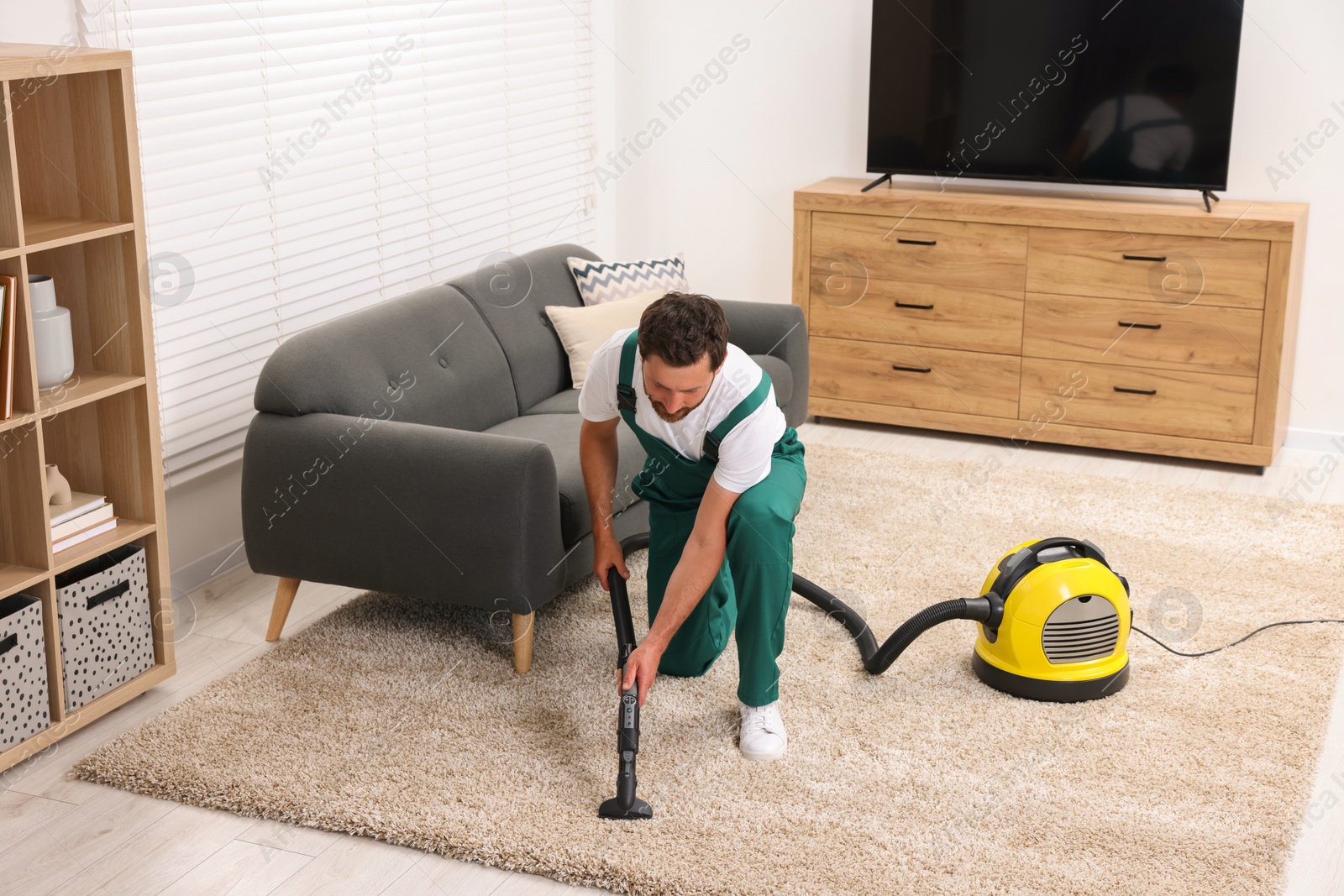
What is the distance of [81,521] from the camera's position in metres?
2.67

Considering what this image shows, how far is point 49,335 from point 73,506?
382 mm

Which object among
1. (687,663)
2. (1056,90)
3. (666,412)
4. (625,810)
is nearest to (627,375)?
(666,412)

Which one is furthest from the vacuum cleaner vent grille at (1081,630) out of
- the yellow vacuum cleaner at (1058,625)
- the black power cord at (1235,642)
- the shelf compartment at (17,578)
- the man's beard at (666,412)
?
the shelf compartment at (17,578)

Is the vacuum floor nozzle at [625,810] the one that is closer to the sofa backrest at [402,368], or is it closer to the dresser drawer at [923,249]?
the sofa backrest at [402,368]

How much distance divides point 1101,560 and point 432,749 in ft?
4.78

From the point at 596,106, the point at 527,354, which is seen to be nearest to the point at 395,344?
the point at 527,354

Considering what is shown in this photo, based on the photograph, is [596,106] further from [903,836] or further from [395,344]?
[903,836]

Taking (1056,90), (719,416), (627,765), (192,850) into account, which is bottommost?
(192,850)

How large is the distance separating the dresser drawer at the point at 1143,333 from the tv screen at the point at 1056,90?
435 mm

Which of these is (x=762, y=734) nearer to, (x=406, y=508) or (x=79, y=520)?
(x=406, y=508)

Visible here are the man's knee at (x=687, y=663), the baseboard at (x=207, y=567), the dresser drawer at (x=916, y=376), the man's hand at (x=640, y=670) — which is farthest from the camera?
the dresser drawer at (x=916, y=376)

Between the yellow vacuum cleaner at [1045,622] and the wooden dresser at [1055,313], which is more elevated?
the wooden dresser at [1055,313]

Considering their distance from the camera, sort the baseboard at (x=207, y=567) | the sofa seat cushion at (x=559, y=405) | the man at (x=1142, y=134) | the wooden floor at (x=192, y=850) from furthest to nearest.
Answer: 1. the man at (x=1142, y=134)
2. the sofa seat cushion at (x=559, y=405)
3. the baseboard at (x=207, y=567)
4. the wooden floor at (x=192, y=850)

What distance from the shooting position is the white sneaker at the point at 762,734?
2.58 m
